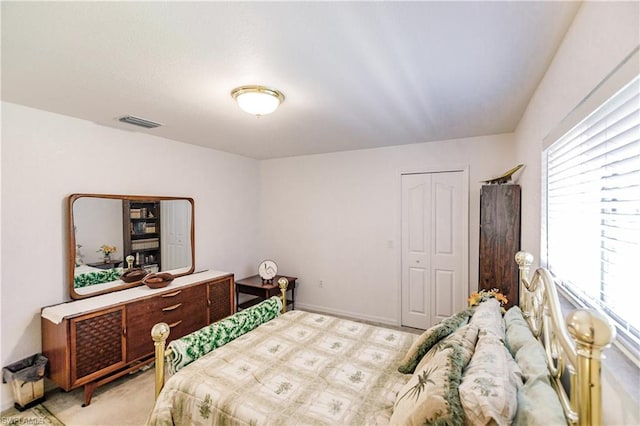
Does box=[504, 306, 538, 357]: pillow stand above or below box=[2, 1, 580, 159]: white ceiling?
below

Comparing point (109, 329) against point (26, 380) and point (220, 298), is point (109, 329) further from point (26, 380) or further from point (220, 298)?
point (220, 298)

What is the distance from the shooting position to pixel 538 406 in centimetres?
95

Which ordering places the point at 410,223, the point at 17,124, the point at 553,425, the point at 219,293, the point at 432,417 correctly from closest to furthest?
1. the point at 553,425
2. the point at 432,417
3. the point at 17,124
4. the point at 219,293
5. the point at 410,223

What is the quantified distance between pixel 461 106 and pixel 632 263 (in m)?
1.86

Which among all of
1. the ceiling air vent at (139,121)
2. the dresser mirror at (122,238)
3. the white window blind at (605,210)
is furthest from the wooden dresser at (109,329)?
the white window blind at (605,210)

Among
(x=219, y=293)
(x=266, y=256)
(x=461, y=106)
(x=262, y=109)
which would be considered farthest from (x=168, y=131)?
(x=461, y=106)

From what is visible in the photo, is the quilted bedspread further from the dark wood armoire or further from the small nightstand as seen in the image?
the small nightstand

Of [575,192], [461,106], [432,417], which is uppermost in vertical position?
[461,106]

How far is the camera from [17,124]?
7.67ft

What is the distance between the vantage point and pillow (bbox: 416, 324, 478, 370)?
4.32 feet

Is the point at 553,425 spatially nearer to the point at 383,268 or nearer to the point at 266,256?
the point at 383,268

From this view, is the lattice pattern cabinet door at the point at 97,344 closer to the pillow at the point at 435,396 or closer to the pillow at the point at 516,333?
the pillow at the point at 435,396

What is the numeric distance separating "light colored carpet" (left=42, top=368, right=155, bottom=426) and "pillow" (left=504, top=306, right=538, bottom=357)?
252 cm

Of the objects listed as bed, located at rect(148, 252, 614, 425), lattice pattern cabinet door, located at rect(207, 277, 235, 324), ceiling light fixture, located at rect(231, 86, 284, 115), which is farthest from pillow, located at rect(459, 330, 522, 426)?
lattice pattern cabinet door, located at rect(207, 277, 235, 324)
